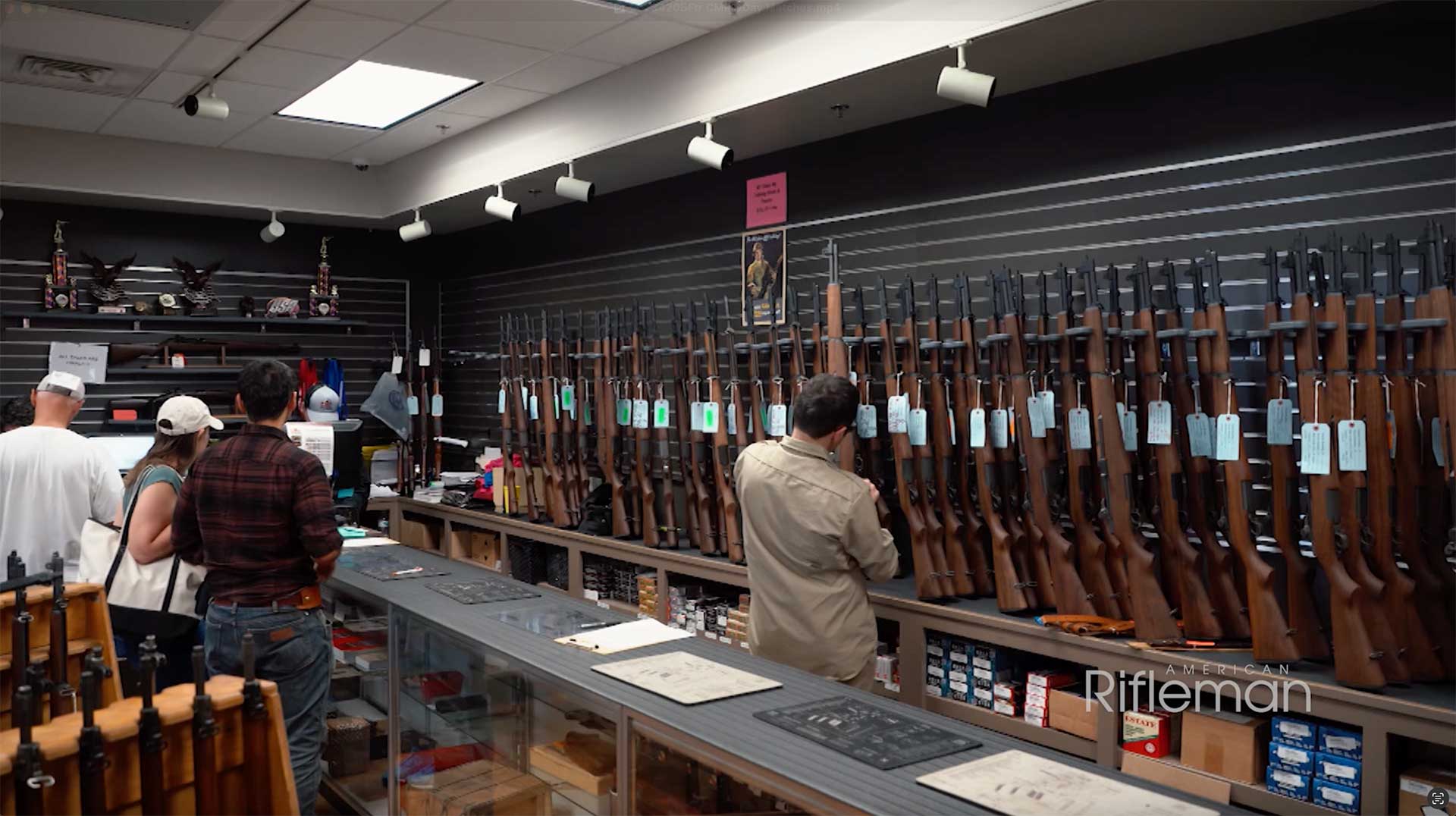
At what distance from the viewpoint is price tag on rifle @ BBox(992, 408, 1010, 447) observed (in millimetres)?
3494

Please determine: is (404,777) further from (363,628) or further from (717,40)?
(717,40)

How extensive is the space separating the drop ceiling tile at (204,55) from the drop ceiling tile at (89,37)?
1.8 inches

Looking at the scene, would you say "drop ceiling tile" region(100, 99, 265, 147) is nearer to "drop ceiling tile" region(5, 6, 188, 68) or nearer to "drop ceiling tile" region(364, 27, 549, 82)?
"drop ceiling tile" region(5, 6, 188, 68)

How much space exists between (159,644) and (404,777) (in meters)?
0.83

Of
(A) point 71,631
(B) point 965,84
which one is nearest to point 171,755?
(A) point 71,631

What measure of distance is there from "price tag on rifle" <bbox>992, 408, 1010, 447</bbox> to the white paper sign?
5686 mm

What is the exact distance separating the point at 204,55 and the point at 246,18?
64cm

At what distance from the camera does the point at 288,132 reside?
6023 millimetres

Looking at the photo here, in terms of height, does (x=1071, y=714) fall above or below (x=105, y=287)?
below

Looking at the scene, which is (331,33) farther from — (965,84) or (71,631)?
(71,631)

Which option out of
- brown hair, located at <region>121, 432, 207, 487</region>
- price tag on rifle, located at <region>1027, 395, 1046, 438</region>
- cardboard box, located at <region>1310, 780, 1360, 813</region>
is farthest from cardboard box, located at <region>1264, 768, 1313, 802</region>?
brown hair, located at <region>121, 432, 207, 487</region>

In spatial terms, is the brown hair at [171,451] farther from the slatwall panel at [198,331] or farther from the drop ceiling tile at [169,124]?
the slatwall panel at [198,331]

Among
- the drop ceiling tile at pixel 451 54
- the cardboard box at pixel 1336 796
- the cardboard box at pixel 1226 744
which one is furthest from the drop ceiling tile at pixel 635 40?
the cardboard box at pixel 1336 796

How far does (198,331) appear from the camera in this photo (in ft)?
22.8
